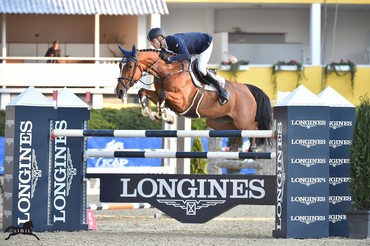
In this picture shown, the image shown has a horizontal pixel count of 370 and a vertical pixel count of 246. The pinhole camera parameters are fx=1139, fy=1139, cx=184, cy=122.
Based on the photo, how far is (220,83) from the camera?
41.1 ft

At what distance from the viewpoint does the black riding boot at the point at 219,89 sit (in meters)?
12.4

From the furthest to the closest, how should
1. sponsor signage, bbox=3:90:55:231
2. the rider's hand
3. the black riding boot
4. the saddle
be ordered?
the black riding boot, the saddle, the rider's hand, sponsor signage, bbox=3:90:55:231

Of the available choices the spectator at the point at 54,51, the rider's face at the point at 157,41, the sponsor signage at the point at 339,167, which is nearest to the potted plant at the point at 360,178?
the sponsor signage at the point at 339,167

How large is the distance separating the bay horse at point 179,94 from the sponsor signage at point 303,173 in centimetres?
208

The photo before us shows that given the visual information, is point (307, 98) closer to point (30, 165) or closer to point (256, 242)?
point (256, 242)

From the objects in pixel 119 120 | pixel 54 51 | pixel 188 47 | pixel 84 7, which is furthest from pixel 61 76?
pixel 188 47

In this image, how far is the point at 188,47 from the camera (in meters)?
12.4

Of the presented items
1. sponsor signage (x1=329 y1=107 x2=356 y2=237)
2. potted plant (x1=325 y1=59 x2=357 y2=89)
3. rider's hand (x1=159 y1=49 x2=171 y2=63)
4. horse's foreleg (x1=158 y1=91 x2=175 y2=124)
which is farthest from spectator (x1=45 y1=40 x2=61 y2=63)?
sponsor signage (x1=329 y1=107 x2=356 y2=237)

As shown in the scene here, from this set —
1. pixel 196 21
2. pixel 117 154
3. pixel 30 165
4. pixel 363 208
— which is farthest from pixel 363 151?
pixel 196 21

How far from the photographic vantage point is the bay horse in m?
11.7

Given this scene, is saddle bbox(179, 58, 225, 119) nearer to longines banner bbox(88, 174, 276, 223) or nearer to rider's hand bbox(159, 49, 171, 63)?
rider's hand bbox(159, 49, 171, 63)

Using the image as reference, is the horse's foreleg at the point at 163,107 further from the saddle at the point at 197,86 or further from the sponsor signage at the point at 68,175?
the sponsor signage at the point at 68,175

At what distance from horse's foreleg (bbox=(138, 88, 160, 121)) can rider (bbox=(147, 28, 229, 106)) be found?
408 mm

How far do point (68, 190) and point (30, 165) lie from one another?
0.46 meters
